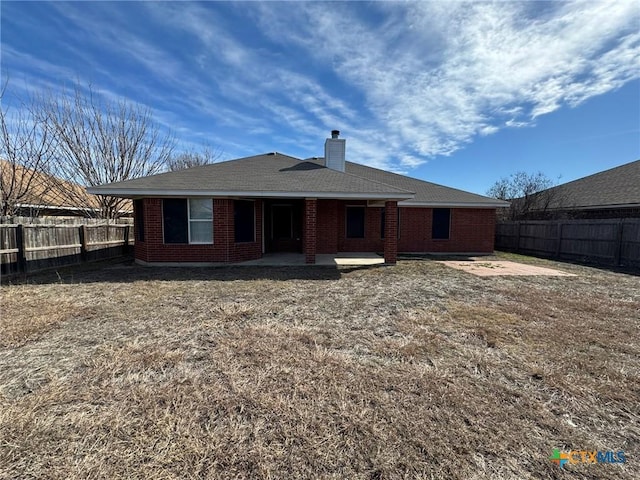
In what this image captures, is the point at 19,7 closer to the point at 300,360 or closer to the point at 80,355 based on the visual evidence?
the point at 80,355

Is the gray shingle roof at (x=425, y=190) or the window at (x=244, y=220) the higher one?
the gray shingle roof at (x=425, y=190)

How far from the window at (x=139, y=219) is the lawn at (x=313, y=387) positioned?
16.2 feet

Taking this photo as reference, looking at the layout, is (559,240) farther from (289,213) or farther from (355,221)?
(289,213)

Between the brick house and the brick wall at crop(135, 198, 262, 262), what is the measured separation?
0.03 m

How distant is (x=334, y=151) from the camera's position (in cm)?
1431

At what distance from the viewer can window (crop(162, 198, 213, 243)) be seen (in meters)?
10.1

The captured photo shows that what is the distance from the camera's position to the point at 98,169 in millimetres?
16375

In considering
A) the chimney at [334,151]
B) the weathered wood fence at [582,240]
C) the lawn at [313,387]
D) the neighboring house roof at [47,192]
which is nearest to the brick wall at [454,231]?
the weathered wood fence at [582,240]

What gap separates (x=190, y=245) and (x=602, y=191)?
2189cm

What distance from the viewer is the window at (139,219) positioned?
10.7 meters

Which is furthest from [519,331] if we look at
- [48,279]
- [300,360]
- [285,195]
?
[48,279]

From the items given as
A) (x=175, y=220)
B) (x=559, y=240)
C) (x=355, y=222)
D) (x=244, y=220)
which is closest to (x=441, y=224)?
(x=355, y=222)

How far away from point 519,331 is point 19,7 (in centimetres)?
1455

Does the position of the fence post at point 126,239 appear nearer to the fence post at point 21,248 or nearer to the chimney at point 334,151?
the fence post at point 21,248
